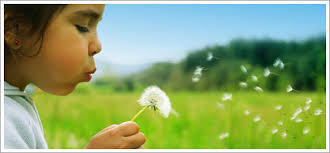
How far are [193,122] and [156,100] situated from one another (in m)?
1.29

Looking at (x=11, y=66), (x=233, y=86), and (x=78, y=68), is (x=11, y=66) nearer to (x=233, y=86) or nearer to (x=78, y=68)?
(x=78, y=68)

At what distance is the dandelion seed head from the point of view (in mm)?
744

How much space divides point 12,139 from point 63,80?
154 millimetres

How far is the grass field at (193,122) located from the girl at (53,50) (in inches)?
19.8

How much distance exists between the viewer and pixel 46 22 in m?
0.70

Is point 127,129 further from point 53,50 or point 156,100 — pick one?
point 53,50

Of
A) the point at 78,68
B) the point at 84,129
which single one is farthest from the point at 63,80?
the point at 84,129

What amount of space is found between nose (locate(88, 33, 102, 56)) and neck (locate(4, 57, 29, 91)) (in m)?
0.16

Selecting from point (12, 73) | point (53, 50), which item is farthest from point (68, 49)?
point (12, 73)

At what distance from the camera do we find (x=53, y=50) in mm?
701

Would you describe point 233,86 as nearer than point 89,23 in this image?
No

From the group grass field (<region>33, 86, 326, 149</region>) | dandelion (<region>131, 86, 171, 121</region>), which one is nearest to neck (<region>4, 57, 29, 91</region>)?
dandelion (<region>131, 86, 171, 121</region>)

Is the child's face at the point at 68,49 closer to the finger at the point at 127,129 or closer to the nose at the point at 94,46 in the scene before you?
the nose at the point at 94,46

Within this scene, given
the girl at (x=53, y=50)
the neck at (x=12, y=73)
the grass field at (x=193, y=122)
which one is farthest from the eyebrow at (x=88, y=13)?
the grass field at (x=193, y=122)
